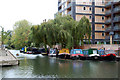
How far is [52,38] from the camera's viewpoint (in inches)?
1741

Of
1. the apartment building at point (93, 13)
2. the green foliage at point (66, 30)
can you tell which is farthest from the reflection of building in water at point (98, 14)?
the green foliage at point (66, 30)

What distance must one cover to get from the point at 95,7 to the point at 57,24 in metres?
23.2

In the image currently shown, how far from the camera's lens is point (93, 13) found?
6138 centimetres

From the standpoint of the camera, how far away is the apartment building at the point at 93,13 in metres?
59.7

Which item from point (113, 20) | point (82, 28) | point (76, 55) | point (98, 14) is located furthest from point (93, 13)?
point (76, 55)

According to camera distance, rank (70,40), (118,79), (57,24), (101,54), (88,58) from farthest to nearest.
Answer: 1. (57,24)
2. (70,40)
3. (101,54)
4. (88,58)
5. (118,79)

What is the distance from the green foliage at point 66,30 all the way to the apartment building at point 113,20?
52.3 ft

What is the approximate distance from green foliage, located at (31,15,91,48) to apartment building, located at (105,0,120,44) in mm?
15946

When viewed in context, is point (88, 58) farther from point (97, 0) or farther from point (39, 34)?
point (97, 0)

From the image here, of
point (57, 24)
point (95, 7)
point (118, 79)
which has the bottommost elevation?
point (118, 79)

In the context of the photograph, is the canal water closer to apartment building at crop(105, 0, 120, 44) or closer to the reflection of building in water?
apartment building at crop(105, 0, 120, 44)

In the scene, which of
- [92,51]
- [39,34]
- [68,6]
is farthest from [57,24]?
[68,6]

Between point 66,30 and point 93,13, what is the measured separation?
22.9 m

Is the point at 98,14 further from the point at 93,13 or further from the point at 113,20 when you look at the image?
the point at 113,20
